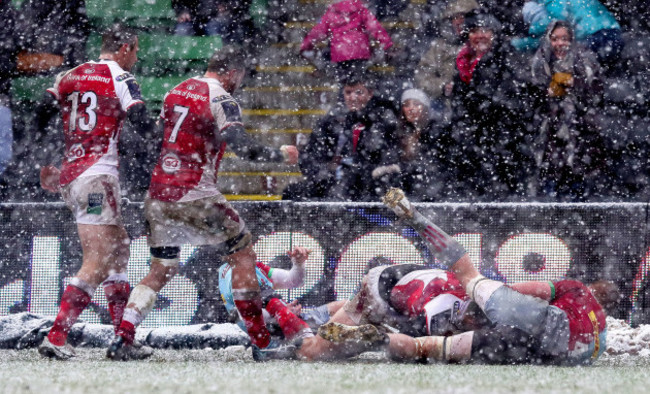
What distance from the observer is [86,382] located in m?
2.82

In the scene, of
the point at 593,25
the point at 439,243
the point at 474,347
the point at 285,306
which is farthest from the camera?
the point at 593,25

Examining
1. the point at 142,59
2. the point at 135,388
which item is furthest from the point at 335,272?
the point at 142,59

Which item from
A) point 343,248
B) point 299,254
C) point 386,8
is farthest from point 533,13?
point 299,254

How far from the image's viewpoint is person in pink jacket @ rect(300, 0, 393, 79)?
6.71 metres

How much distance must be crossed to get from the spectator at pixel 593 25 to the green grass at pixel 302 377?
2.80m

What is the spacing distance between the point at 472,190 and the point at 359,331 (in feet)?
7.79

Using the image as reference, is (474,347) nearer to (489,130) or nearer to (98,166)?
(98,166)

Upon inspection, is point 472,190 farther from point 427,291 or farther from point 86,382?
point 86,382

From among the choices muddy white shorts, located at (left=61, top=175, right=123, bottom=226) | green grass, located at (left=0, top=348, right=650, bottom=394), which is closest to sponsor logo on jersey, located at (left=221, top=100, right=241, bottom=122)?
muddy white shorts, located at (left=61, top=175, right=123, bottom=226)

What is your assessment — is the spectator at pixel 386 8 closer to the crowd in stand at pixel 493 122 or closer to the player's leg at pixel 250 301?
the crowd in stand at pixel 493 122

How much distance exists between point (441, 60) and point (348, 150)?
108 cm

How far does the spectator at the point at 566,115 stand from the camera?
19.1 ft

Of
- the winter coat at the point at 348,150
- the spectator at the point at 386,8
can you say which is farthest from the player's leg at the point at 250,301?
the spectator at the point at 386,8

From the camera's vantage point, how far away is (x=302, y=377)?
3.03 m
